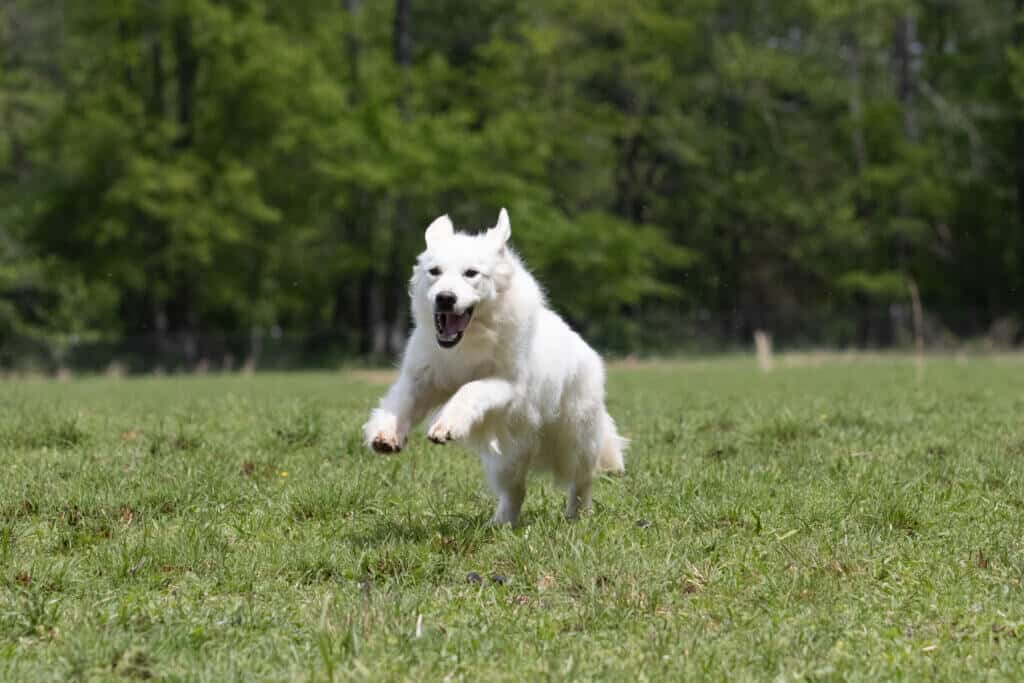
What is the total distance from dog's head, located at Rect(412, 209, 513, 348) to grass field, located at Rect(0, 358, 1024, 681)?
4.11 feet

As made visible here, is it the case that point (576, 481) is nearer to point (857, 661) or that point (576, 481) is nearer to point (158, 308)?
point (857, 661)

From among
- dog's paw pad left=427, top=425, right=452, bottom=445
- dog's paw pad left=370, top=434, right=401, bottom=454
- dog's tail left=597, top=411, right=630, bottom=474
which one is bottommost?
dog's tail left=597, top=411, right=630, bottom=474

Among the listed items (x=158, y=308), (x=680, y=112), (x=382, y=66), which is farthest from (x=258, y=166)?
(x=680, y=112)

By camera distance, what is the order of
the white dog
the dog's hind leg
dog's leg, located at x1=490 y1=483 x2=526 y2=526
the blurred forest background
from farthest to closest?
1. the blurred forest background
2. dog's leg, located at x1=490 y1=483 x2=526 y2=526
3. the dog's hind leg
4. the white dog

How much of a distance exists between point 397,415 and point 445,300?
759 millimetres

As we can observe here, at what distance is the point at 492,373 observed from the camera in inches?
272

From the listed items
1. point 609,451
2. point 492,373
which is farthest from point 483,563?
point 609,451

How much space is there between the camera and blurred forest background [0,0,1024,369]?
145 feet

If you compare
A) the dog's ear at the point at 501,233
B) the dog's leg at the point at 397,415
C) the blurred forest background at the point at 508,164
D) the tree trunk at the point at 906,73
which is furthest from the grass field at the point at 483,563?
the tree trunk at the point at 906,73

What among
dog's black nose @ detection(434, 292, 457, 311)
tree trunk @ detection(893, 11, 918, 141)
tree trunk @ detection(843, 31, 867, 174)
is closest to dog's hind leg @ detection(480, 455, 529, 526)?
dog's black nose @ detection(434, 292, 457, 311)

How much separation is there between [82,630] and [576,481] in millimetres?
3438

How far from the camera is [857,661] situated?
4.71 metres

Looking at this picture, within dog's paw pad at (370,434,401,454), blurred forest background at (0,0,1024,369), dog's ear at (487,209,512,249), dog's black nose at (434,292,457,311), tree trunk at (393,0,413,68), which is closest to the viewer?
dog's paw pad at (370,434,401,454)

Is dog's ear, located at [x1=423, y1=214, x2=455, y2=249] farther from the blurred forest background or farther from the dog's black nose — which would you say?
the blurred forest background
